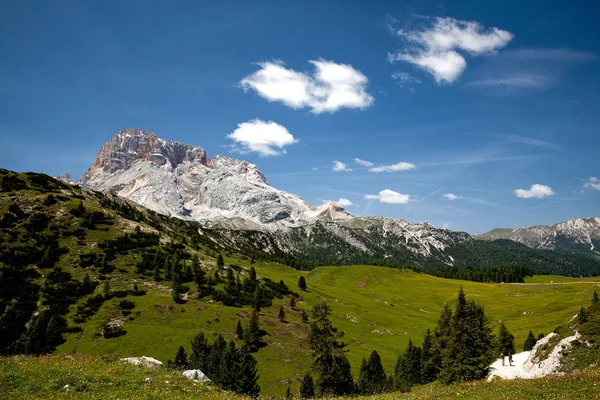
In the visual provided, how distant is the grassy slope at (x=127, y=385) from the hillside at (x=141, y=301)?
167ft

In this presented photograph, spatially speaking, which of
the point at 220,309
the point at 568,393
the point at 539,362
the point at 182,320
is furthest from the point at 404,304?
A: the point at 568,393

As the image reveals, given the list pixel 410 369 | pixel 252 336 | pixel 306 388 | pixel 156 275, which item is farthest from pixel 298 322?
pixel 306 388

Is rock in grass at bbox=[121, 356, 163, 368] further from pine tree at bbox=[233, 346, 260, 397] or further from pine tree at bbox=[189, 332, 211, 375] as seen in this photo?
pine tree at bbox=[189, 332, 211, 375]

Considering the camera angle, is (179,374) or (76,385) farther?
(179,374)

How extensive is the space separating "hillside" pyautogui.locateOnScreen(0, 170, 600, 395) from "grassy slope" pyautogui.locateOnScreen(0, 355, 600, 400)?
167ft

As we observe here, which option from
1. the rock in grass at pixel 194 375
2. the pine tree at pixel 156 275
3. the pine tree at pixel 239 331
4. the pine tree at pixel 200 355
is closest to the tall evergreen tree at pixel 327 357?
the pine tree at pixel 200 355

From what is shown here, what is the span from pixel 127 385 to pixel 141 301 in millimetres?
87421

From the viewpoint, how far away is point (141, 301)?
101750 millimetres

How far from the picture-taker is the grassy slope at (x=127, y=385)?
21.1 m

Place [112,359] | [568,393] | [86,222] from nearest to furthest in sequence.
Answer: [568,393] < [112,359] < [86,222]

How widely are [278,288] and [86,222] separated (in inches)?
3059

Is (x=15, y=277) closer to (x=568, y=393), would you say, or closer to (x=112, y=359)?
(x=112, y=359)

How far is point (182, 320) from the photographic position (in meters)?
95.2

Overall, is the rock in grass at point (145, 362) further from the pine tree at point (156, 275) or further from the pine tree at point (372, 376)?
the pine tree at point (156, 275)
